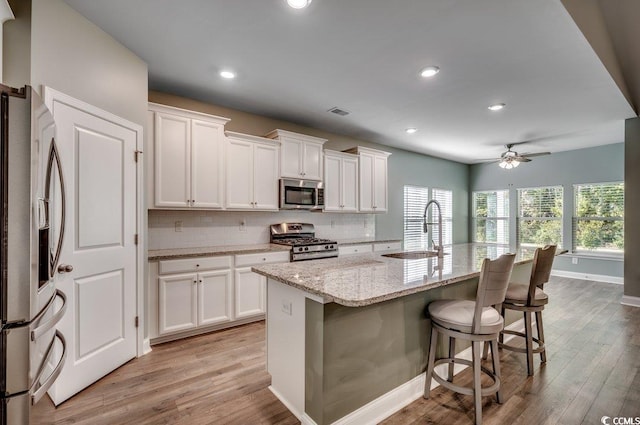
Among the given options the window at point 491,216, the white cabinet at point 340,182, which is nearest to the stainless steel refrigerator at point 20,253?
the white cabinet at point 340,182

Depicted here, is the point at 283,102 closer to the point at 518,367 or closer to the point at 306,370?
the point at 306,370

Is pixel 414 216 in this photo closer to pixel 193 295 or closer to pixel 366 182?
pixel 366 182

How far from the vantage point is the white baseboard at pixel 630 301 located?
14.1 feet

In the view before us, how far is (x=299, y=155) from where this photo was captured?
13.9 feet

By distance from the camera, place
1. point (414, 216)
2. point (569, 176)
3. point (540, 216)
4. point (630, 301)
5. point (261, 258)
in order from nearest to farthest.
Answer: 1. point (261, 258)
2. point (630, 301)
3. point (569, 176)
4. point (414, 216)
5. point (540, 216)

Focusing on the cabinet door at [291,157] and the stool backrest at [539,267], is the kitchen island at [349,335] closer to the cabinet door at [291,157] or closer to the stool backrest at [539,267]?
the stool backrest at [539,267]

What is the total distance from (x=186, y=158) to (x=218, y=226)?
0.97m

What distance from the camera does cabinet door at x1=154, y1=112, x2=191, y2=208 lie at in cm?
310

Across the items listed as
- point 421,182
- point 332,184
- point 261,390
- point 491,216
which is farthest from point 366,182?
point 491,216

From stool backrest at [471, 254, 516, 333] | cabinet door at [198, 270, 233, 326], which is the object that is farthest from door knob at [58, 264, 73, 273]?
stool backrest at [471, 254, 516, 333]

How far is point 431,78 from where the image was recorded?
3.02 meters

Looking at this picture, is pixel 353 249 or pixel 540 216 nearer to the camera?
pixel 353 249

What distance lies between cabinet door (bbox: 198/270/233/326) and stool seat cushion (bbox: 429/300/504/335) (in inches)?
86.1

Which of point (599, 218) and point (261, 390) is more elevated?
point (599, 218)
